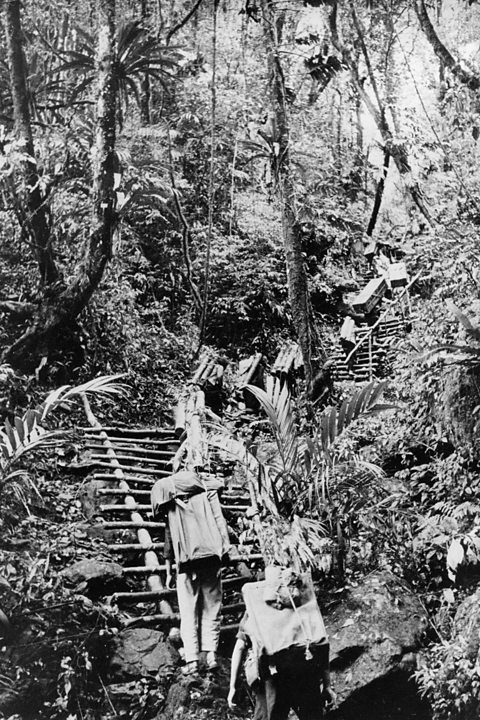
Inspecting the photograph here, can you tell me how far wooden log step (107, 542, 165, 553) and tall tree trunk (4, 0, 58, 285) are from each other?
90.7 inches

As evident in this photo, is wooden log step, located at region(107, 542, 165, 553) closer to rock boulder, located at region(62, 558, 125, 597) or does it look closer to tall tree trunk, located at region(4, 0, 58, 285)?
rock boulder, located at region(62, 558, 125, 597)

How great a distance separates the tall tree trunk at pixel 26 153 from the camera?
5254 mm

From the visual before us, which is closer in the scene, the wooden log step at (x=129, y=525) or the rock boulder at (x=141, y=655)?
the rock boulder at (x=141, y=655)

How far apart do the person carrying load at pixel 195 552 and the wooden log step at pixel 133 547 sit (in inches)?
11.4

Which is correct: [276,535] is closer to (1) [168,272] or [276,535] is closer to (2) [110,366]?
(2) [110,366]

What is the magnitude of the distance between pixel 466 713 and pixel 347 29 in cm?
838

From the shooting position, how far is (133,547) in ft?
13.6

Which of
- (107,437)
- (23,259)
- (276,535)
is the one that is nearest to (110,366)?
(107,437)

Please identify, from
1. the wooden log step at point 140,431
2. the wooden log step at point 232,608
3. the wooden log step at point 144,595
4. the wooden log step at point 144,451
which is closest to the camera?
the wooden log step at point 144,595

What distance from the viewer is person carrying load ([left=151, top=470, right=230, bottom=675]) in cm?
368

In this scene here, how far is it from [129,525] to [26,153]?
125 inches

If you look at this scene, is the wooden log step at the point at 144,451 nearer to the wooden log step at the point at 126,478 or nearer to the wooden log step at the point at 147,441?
the wooden log step at the point at 147,441

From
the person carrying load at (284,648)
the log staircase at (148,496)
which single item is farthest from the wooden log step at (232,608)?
the person carrying load at (284,648)

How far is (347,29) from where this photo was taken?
28.4 feet
